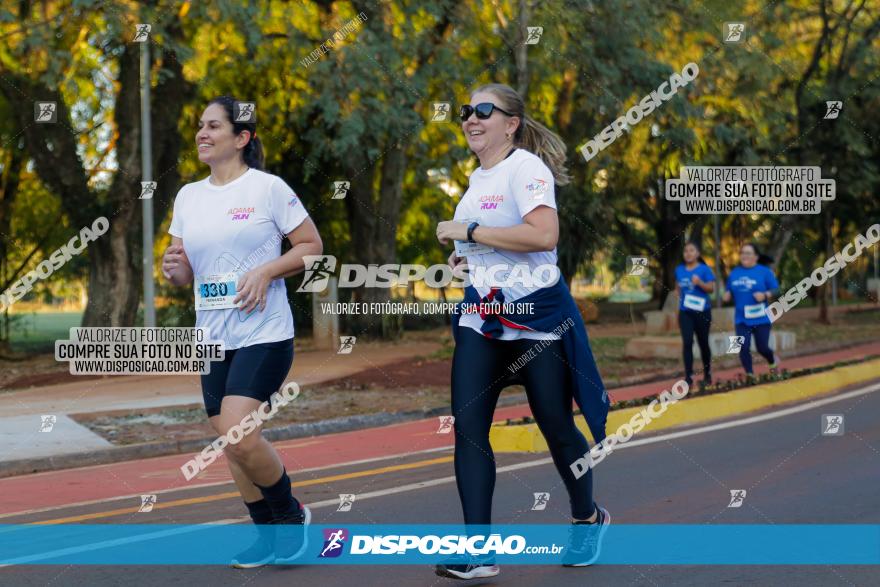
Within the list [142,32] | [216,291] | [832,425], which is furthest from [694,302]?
[216,291]

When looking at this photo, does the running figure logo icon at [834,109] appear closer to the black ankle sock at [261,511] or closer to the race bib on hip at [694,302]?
the race bib on hip at [694,302]

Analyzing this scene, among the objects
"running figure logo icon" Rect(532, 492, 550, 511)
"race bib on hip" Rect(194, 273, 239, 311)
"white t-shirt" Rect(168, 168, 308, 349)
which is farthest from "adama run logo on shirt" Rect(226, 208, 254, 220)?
"running figure logo icon" Rect(532, 492, 550, 511)

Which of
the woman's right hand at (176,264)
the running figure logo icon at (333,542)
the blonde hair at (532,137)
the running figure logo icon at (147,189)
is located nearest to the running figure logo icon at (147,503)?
the running figure logo icon at (333,542)

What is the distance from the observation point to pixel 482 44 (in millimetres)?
22375

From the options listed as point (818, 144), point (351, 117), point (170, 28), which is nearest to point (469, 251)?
point (351, 117)

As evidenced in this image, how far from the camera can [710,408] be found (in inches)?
463

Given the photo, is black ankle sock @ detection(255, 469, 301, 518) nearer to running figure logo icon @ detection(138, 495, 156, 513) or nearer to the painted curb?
running figure logo icon @ detection(138, 495, 156, 513)

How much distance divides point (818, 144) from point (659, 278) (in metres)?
12.7

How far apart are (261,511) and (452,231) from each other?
1.54 metres

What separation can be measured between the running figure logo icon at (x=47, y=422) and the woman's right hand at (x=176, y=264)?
676 centimetres

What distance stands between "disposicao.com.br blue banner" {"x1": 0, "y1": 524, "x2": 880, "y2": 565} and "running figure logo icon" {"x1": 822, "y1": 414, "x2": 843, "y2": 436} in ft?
13.0

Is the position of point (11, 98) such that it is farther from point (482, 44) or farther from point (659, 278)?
point (659, 278)

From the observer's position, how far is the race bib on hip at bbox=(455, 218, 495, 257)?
16.4 ft

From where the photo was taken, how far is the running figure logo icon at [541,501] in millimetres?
7062
